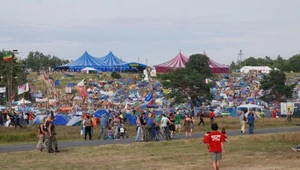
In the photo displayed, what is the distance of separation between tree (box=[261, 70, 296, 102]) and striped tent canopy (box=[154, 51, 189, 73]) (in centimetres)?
2203

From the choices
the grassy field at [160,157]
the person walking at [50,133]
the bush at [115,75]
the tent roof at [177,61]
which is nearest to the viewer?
the grassy field at [160,157]

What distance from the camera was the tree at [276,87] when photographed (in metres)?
73.8

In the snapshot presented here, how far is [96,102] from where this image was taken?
74500mm

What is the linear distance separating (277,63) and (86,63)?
69.8 meters

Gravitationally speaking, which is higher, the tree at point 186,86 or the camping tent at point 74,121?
the tree at point 186,86

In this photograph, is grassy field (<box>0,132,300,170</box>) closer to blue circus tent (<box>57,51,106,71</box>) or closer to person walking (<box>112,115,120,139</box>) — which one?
person walking (<box>112,115,120,139</box>)

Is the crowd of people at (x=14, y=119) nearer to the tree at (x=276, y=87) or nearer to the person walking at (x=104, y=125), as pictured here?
the person walking at (x=104, y=125)

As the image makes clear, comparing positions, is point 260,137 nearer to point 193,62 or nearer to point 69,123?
point 69,123

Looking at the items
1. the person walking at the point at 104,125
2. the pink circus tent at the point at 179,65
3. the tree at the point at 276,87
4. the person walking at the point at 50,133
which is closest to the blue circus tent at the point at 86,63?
the pink circus tent at the point at 179,65

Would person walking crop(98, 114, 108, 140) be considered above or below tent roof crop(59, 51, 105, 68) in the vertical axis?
below

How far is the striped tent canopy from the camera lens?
320 feet

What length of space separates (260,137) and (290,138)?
1.50 m

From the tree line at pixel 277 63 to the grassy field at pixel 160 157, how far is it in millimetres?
116909

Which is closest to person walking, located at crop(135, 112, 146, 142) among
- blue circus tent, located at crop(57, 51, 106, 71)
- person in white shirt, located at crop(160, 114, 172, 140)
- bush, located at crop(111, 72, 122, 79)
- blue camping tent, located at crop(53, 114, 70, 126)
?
person in white shirt, located at crop(160, 114, 172, 140)
